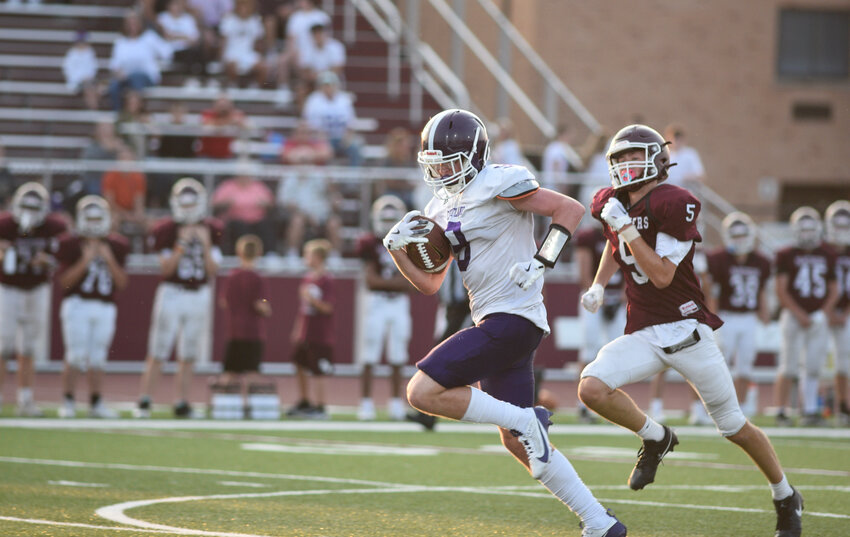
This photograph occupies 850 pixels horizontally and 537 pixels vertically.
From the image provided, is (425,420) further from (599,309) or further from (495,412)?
(495,412)

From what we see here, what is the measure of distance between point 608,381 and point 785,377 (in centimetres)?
761

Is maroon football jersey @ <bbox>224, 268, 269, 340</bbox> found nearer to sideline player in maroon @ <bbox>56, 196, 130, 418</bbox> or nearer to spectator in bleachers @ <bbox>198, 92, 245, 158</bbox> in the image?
sideline player in maroon @ <bbox>56, 196, 130, 418</bbox>

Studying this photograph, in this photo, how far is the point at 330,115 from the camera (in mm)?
18250

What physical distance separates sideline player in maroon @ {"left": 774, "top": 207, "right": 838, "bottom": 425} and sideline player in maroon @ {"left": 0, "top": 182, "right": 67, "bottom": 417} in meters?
6.94

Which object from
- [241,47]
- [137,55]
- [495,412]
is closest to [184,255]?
[137,55]

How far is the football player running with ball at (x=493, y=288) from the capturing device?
576 centimetres

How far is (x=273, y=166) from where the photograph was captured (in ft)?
56.0

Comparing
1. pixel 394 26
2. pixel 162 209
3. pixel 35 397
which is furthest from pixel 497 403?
pixel 394 26

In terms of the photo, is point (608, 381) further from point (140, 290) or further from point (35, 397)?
point (140, 290)

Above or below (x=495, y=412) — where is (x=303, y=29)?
above

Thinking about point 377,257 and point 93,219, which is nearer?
point 93,219

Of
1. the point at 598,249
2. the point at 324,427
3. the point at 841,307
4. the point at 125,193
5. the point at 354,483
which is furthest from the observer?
the point at 125,193

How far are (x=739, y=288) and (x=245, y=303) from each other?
481 centimetres

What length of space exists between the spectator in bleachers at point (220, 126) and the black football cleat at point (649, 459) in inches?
452
